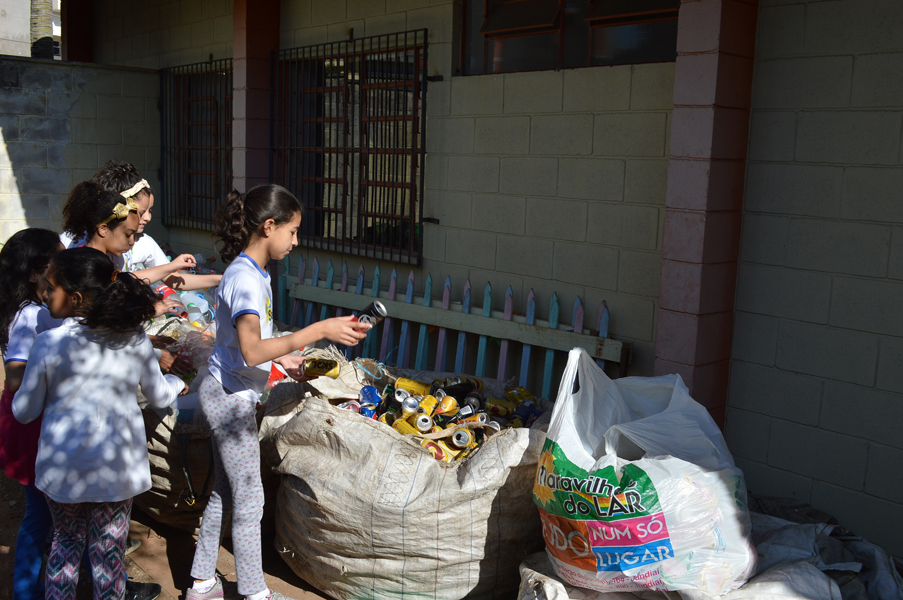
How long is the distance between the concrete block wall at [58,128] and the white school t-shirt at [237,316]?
5.83 metres

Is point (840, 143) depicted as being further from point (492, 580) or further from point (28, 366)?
point (28, 366)

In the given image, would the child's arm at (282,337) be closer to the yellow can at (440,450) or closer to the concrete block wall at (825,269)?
the yellow can at (440,450)

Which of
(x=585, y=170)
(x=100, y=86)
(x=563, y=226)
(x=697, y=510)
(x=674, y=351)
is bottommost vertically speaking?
(x=697, y=510)

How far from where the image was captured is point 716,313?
3.61m

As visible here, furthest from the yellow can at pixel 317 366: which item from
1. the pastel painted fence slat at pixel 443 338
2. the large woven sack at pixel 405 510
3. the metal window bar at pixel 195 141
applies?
the metal window bar at pixel 195 141

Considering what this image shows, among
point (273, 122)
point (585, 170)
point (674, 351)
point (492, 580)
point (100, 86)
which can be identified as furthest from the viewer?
point (100, 86)

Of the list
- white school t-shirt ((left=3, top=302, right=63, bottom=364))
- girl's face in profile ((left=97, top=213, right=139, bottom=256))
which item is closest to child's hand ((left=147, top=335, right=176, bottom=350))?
girl's face in profile ((left=97, top=213, right=139, bottom=256))

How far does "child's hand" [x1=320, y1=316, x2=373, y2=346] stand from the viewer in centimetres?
263

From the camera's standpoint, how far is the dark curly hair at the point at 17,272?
2926mm

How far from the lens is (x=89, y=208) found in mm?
3436

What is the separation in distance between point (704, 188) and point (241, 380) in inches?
83.1

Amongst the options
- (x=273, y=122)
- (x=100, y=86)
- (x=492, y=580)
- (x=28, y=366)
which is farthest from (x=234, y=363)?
(x=100, y=86)

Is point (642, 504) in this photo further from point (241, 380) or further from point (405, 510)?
point (241, 380)

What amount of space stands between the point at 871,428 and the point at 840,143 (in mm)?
1212
